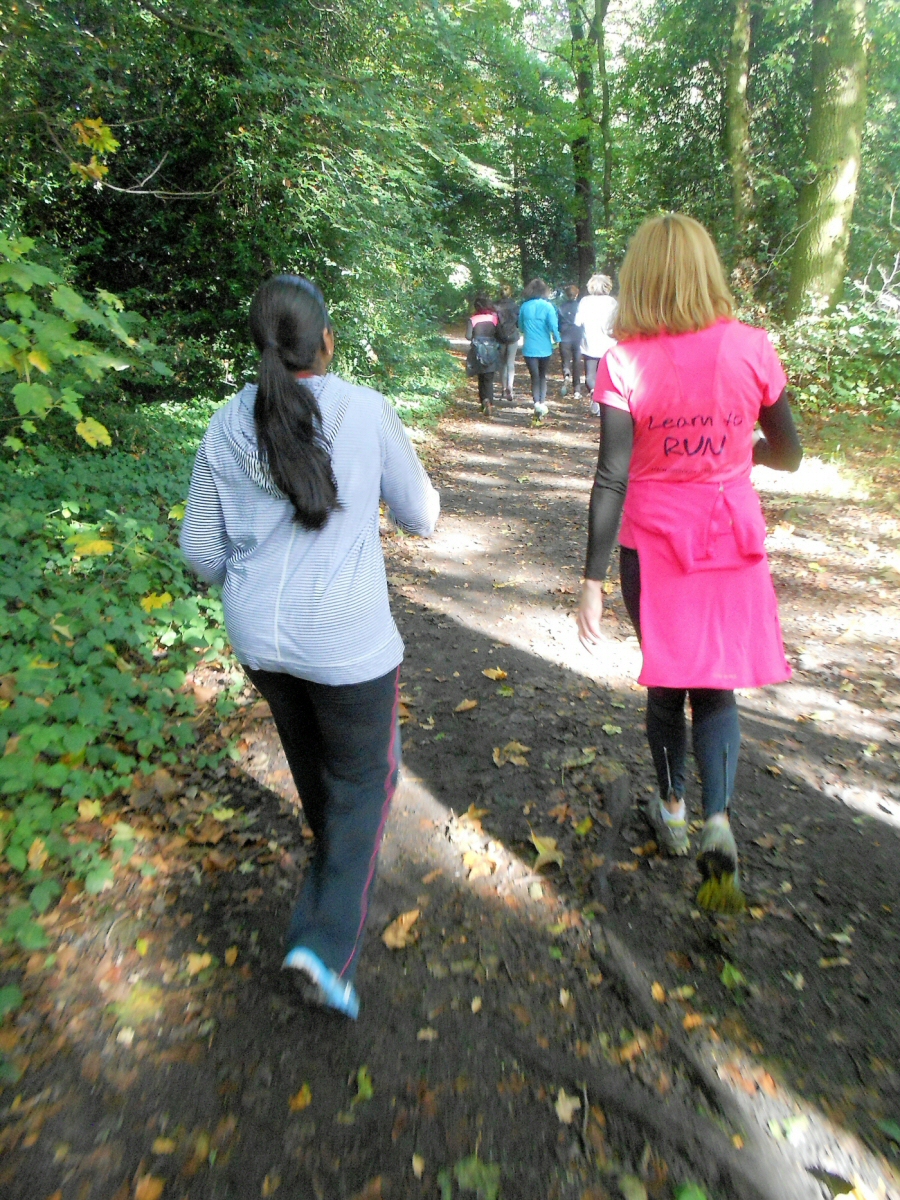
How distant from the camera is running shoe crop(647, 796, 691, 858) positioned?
3.03 meters

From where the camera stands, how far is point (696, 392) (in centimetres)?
236

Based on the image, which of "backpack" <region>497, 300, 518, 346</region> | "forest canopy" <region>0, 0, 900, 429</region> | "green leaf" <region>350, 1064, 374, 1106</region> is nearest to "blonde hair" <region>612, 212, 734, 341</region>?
"green leaf" <region>350, 1064, 374, 1106</region>

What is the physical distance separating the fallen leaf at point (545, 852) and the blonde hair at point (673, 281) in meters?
1.98

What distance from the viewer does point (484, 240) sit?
32.6 m

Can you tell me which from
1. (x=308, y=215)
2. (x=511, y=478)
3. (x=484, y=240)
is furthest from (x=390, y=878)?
(x=484, y=240)

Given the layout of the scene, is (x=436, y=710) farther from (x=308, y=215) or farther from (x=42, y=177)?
(x=42, y=177)

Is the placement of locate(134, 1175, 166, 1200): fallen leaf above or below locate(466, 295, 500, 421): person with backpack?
below

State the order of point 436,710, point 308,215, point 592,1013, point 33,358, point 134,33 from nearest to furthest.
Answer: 1. point 592,1013
2. point 33,358
3. point 436,710
4. point 134,33
5. point 308,215

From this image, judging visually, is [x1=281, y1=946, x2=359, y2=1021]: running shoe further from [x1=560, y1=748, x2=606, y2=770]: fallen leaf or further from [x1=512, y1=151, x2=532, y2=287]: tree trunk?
[x1=512, y1=151, x2=532, y2=287]: tree trunk

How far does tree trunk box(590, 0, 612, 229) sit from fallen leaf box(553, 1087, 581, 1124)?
24.7m

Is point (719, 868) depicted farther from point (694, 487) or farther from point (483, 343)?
point (483, 343)

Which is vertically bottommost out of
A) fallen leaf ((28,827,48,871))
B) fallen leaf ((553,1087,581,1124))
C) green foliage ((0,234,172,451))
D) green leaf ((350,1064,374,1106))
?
fallen leaf ((553,1087,581,1124))

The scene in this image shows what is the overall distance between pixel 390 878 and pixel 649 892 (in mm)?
978

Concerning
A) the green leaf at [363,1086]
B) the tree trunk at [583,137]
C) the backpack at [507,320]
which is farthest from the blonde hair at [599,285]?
the tree trunk at [583,137]
